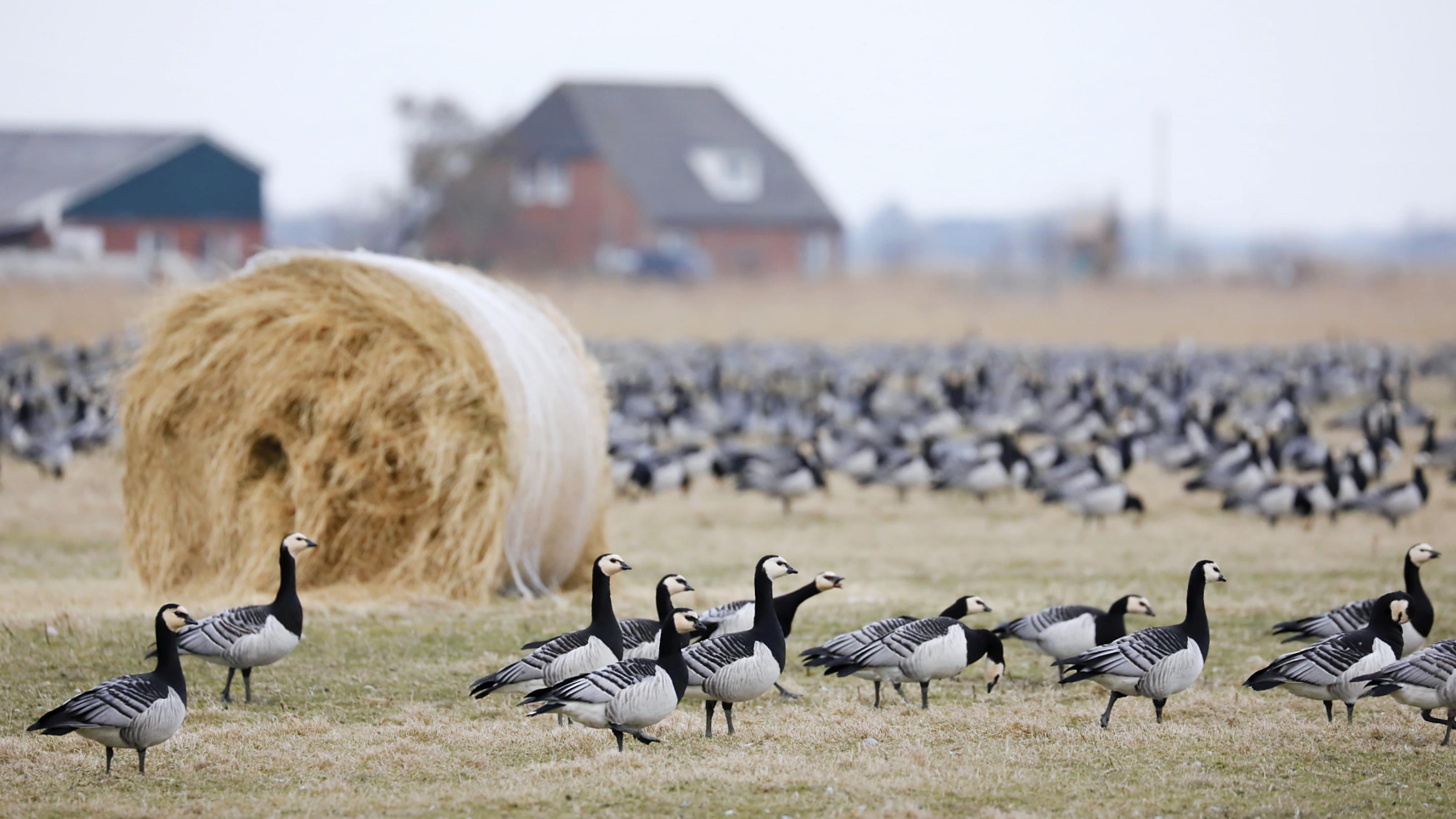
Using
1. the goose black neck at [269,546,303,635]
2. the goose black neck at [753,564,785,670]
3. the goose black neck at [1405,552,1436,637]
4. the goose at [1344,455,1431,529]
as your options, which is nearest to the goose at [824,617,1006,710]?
the goose black neck at [753,564,785,670]

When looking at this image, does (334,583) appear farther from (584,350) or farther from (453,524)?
(584,350)

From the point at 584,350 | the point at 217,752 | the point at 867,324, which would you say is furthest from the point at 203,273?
the point at 217,752

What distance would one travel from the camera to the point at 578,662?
8.60 metres

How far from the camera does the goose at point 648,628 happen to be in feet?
30.5

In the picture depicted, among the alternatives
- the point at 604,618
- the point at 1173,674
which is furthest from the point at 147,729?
the point at 1173,674

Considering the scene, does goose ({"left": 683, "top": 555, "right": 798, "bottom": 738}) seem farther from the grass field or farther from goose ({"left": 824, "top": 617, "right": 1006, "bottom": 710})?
goose ({"left": 824, "top": 617, "right": 1006, "bottom": 710})

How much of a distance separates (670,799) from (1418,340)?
156ft

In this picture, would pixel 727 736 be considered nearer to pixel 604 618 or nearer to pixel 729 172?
pixel 604 618

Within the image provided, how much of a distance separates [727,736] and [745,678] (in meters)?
0.47

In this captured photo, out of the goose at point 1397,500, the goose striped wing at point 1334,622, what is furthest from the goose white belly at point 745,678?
the goose at point 1397,500

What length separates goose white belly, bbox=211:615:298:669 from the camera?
29.7 feet

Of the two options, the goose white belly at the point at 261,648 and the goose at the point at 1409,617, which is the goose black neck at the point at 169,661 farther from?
the goose at the point at 1409,617

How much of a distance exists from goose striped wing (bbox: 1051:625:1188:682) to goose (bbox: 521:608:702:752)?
2277 mm

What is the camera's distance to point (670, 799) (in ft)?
23.7
